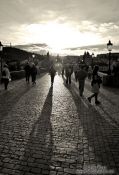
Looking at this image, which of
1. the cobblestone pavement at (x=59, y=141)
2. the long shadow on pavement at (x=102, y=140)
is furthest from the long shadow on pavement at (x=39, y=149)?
the long shadow on pavement at (x=102, y=140)

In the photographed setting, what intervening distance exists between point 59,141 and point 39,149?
0.71m

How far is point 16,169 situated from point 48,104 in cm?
686

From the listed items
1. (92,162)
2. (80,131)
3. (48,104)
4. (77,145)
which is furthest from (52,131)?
(48,104)

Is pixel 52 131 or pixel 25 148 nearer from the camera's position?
pixel 25 148

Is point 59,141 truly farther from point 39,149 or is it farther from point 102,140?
point 102,140

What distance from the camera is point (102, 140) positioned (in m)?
6.23

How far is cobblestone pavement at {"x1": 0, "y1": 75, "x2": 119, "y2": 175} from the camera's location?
15.3ft

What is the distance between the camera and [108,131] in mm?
7020

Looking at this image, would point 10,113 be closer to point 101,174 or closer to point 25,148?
point 25,148

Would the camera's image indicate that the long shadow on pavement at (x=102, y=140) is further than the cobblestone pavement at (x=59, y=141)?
Yes

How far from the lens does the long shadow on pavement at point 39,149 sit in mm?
4652

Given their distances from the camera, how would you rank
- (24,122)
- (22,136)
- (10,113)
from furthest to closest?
(10,113), (24,122), (22,136)

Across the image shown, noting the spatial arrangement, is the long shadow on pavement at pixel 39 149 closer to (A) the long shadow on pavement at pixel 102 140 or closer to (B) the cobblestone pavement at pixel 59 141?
(B) the cobblestone pavement at pixel 59 141

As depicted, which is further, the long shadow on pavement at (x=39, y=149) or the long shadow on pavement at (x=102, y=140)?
the long shadow on pavement at (x=102, y=140)
